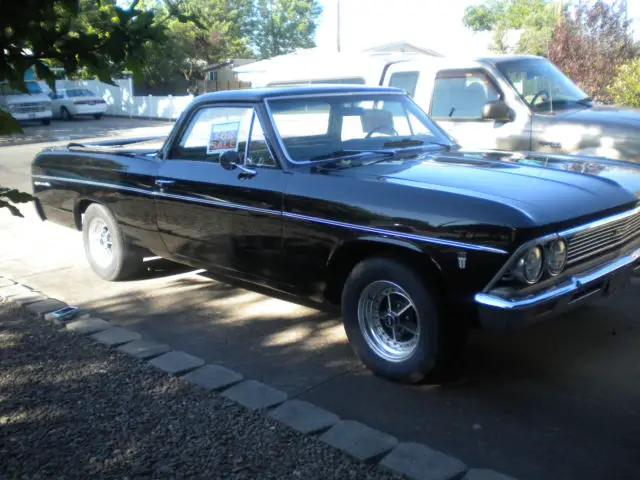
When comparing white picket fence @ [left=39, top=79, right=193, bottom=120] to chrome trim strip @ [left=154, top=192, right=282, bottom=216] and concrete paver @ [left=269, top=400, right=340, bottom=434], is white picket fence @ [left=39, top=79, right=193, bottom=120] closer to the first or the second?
chrome trim strip @ [left=154, top=192, right=282, bottom=216]

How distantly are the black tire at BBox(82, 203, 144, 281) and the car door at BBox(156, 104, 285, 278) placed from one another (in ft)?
2.63

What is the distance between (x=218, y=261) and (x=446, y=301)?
2.00 m

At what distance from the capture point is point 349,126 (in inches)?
206

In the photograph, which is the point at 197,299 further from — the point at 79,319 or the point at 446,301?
the point at 446,301

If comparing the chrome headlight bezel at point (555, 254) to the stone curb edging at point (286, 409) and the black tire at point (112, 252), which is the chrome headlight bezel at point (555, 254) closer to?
the stone curb edging at point (286, 409)

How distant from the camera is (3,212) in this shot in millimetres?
10297

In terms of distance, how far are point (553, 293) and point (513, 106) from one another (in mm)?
4129

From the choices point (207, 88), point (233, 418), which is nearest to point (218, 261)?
point (233, 418)

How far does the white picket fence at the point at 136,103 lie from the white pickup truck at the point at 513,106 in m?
26.4

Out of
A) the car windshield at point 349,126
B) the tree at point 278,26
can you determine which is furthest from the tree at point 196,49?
the car windshield at point 349,126

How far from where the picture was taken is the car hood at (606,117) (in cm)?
664

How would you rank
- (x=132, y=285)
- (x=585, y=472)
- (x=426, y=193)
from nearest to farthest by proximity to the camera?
(x=585, y=472) → (x=426, y=193) → (x=132, y=285)

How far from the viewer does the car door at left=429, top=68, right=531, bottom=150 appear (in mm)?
7258

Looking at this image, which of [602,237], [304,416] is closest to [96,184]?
[304,416]
